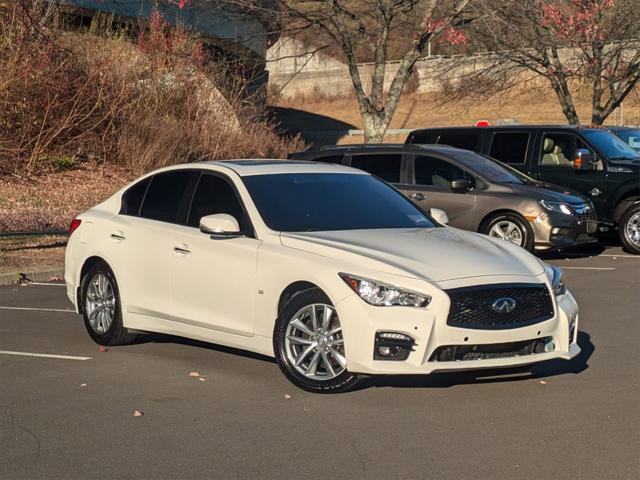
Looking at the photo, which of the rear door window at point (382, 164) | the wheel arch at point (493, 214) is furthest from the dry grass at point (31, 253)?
the wheel arch at point (493, 214)

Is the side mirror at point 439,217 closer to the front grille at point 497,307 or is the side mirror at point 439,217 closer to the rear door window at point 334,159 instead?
the front grille at point 497,307

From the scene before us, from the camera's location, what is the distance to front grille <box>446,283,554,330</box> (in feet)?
22.9

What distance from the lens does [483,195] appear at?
53.7ft

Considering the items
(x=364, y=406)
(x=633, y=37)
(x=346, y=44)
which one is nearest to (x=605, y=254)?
(x=346, y=44)

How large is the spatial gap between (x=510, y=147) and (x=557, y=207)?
10.2 feet

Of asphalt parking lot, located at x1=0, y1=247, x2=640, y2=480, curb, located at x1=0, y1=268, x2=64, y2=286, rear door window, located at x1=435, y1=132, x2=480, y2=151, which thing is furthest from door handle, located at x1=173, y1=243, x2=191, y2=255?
rear door window, located at x1=435, y1=132, x2=480, y2=151

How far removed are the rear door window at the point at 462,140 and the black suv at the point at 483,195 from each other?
2329mm

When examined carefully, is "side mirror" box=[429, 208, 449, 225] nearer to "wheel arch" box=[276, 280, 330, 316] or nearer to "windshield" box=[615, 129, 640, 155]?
"wheel arch" box=[276, 280, 330, 316]

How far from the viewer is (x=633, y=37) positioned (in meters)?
32.2

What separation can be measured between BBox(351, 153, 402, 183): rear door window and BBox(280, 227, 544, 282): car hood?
27.9ft

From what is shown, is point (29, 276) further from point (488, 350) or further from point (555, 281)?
point (488, 350)

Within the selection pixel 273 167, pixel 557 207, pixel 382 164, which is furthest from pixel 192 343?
pixel 557 207

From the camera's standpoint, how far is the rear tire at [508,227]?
16.2 m

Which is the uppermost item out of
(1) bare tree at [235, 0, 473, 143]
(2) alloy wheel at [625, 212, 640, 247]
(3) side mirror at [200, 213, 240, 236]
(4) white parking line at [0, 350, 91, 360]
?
(1) bare tree at [235, 0, 473, 143]
